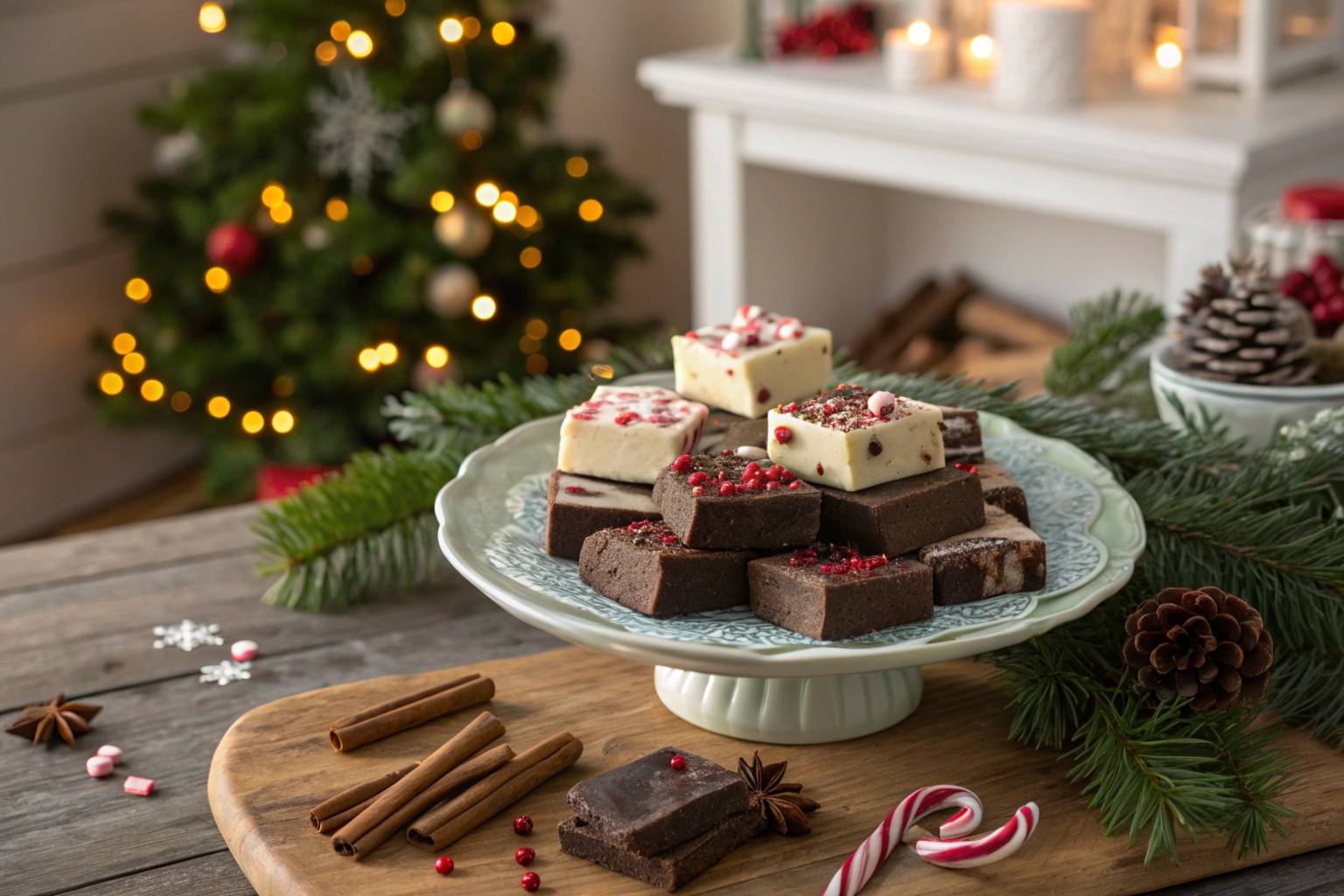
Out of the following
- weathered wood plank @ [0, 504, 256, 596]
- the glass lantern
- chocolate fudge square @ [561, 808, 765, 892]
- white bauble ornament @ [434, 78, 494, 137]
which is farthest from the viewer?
white bauble ornament @ [434, 78, 494, 137]

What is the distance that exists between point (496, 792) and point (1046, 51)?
1.43 meters

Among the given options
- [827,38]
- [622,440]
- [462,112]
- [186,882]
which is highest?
[827,38]

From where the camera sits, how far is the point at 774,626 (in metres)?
0.81

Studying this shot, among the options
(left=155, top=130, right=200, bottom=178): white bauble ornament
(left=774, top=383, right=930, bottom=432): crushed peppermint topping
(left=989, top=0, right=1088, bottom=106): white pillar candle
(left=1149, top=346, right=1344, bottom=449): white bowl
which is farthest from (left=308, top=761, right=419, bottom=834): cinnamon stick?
(left=155, top=130, right=200, bottom=178): white bauble ornament

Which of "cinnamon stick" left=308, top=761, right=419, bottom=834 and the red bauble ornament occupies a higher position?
the red bauble ornament

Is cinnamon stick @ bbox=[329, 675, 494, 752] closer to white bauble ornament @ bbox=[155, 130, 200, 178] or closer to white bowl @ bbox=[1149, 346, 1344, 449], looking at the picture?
white bowl @ bbox=[1149, 346, 1344, 449]

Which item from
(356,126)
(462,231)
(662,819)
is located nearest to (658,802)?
(662,819)

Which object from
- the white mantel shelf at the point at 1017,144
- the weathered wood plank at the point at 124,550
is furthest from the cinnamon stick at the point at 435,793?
the white mantel shelf at the point at 1017,144

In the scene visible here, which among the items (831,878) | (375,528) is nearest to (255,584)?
(375,528)

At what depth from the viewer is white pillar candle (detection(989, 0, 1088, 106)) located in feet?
6.14

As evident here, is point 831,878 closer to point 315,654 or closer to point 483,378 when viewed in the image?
point 315,654

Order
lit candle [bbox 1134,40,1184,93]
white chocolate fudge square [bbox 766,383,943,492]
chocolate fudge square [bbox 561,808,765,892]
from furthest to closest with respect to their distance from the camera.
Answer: lit candle [bbox 1134,40,1184,93] < white chocolate fudge square [bbox 766,383,943,492] < chocolate fudge square [bbox 561,808,765,892]

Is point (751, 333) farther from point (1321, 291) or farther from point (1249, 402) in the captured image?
point (1321, 291)

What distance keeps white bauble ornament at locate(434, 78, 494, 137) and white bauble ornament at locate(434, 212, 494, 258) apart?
0.14m
